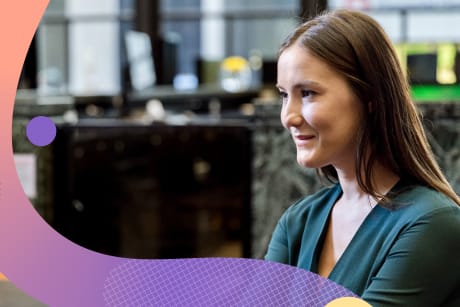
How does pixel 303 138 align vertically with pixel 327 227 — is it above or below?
above

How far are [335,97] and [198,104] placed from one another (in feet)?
18.2

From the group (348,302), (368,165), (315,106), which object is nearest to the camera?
(348,302)

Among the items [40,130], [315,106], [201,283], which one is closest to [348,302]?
[201,283]

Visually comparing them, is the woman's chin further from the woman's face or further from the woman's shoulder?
the woman's shoulder

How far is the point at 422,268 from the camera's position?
0.96m

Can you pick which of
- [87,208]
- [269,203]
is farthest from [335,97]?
[87,208]

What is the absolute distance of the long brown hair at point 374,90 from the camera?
1.00 meters

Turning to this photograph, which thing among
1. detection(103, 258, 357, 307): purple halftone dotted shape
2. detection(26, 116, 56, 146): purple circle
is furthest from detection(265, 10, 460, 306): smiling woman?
detection(26, 116, 56, 146): purple circle

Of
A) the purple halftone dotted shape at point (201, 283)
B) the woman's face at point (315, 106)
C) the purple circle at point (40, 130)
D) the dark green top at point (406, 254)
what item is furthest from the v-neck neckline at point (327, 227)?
the purple circle at point (40, 130)

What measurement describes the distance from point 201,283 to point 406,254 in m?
0.29

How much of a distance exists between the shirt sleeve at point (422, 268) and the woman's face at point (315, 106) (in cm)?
15

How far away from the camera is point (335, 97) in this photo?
97cm

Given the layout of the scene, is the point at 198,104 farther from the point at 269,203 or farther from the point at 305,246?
the point at 305,246

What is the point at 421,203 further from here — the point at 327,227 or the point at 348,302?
the point at 348,302
